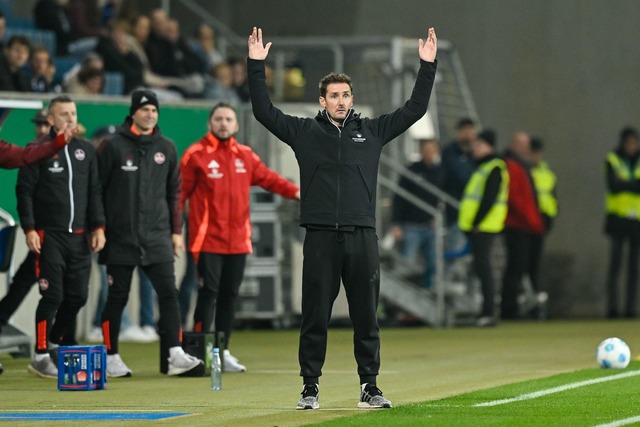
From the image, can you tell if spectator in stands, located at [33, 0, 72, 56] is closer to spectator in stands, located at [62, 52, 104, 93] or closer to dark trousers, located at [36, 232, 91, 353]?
spectator in stands, located at [62, 52, 104, 93]

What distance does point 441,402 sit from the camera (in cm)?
1011

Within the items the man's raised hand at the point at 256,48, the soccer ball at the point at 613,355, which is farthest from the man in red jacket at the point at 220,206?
the man's raised hand at the point at 256,48

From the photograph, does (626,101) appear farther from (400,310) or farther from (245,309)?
(245,309)

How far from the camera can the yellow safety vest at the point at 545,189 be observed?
850 inches

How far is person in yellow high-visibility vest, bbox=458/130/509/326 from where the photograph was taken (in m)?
19.8

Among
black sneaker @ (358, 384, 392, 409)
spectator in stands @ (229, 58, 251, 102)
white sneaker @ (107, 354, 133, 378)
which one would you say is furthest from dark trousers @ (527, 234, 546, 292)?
black sneaker @ (358, 384, 392, 409)

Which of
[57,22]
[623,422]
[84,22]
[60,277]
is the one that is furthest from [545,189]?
[623,422]

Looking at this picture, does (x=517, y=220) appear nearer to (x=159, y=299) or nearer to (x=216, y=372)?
(x=159, y=299)

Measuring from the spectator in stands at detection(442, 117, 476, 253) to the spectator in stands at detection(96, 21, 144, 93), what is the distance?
13.7 feet

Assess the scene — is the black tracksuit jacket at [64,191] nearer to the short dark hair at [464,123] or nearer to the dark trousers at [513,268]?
the short dark hair at [464,123]

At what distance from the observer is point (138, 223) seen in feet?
41.2

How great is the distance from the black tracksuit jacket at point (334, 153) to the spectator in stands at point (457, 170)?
10866mm

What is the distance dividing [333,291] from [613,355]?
3685 mm

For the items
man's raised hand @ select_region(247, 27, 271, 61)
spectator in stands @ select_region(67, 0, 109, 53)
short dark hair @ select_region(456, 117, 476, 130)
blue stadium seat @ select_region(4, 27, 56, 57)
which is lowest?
short dark hair @ select_region(456, 117, 476, 130)
